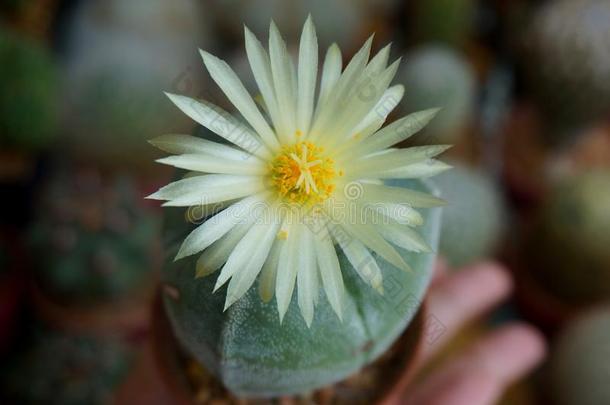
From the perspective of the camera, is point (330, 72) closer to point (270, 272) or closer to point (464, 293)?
point (270, 272)

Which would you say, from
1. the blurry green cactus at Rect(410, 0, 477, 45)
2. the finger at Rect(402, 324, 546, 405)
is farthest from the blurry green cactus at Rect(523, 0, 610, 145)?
the finger at Rect(402, 324, 546, 405)

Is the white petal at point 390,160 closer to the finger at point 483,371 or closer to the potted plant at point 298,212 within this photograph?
the potted plant at point 298,212

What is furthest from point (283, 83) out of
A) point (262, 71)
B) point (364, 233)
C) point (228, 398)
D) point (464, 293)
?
point (464, 293)

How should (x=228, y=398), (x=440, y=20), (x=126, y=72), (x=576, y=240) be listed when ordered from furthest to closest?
(x=440, y=20), (x=126, y=72), (x=576, y=240), (x=228, y=398)

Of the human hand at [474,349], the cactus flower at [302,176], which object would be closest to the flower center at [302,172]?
the cactus flower at [302,176]

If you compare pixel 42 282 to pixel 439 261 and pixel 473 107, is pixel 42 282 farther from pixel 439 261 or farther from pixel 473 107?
pixel 473 107

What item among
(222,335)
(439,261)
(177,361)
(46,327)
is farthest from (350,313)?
(46,327)

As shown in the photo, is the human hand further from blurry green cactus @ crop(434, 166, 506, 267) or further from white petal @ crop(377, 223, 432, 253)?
white petal @ crop(377, 223, 432, 253)
